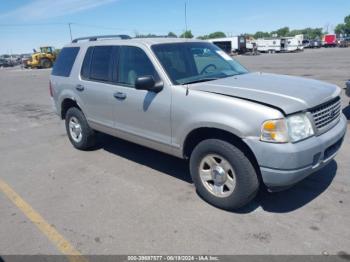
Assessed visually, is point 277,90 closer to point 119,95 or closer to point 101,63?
point 119,95

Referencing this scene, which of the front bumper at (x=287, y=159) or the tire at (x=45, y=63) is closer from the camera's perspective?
the front bumper at (x=287, y=159)

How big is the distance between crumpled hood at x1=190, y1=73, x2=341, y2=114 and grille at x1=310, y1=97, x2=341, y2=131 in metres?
0.07

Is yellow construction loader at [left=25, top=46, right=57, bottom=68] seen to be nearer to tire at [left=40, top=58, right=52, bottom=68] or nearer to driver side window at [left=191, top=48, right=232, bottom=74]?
tire at [left=40, top=58, right=52, bottom=68]

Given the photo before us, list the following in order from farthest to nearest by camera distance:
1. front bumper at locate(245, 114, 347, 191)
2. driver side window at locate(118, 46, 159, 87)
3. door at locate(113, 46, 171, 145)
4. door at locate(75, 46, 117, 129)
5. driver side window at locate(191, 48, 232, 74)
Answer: door at locate(75, 46, 117, 129) < driver side window at locate(191, 48, 232, 74) < driver side window at locate(118, 46, 159, 87) < door at locate(113, 46, 171, 145) < front bumper at locate(245, 114, 347, 191)

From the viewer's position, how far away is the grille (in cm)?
354

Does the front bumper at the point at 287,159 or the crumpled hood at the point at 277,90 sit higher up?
the crumpled hood at the point at 277,90

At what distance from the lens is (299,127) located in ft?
10.9

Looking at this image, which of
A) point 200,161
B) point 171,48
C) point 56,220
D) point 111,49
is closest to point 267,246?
point 200,161

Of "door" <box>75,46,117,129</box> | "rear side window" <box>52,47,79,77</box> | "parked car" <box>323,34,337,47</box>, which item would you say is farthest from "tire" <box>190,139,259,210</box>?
"parked car" <box>323,34,337,47</box>

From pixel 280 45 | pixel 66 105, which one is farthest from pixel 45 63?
pixel 280 45

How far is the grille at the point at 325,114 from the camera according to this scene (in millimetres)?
3537

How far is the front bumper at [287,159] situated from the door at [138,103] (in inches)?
49.9

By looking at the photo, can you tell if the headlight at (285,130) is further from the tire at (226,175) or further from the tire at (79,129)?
the tire at (79,129)

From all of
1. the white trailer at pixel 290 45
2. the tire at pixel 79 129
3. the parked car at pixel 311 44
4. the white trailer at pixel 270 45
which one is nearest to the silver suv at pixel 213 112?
the tire at pixel 79 129
